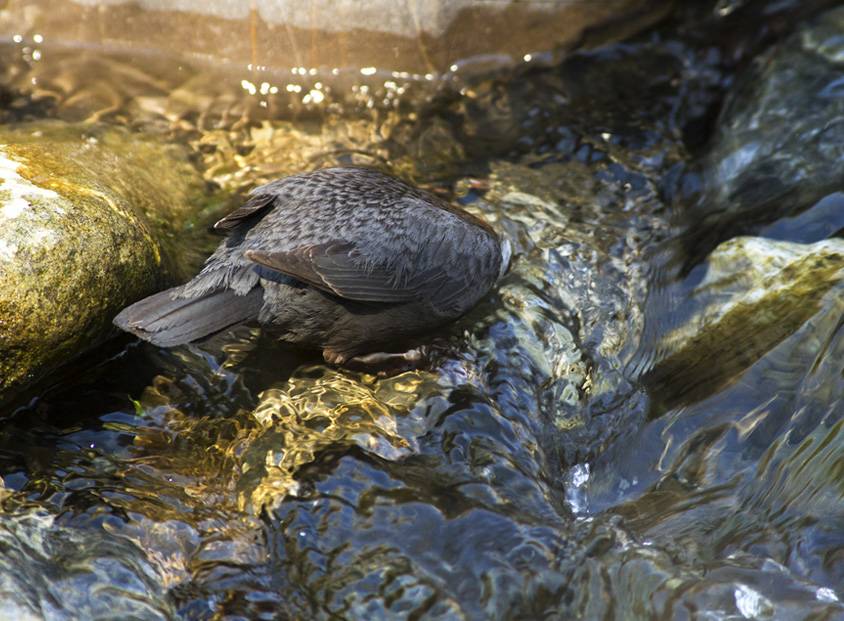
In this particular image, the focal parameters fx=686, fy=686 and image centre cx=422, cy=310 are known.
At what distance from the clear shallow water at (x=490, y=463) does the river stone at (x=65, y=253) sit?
0.33 metres

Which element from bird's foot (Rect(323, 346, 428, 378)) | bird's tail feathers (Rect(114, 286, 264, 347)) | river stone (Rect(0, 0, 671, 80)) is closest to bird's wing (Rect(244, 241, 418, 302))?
bird's tail feathers (Rect(114, 286, 264, 347))

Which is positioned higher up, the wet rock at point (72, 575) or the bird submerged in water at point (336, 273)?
the bird submerged in water at point (336, 273)

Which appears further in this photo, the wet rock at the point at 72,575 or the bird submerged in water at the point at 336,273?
the bird submerged in water at the point at 336,273

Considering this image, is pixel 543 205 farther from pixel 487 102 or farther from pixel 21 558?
pixel 21 558

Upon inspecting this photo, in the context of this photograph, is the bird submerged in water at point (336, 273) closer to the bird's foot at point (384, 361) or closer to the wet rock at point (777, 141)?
the bird's foot at point (384, 361)

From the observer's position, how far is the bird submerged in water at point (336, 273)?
317cm

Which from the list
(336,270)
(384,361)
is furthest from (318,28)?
(384,361)

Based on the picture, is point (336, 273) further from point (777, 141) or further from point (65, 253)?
point (777, 141)

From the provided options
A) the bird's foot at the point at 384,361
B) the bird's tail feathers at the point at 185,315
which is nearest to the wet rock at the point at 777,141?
the bird's foot at the point at 384,361

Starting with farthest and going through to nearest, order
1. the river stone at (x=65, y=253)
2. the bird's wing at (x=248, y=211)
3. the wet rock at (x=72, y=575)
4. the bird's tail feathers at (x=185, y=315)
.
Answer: the bird's wing at (x=248, y=211)
the bird's tail feathers at (x=185, y=315)
the river stone at (x=65, y=253)
the wet rock at (x=72, y=575)

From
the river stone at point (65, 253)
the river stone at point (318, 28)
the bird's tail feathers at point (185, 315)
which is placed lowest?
the bird's tail feathers at point (185, 315)

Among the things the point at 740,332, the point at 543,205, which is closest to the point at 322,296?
the point at 543,205

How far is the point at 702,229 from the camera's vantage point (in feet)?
14.5

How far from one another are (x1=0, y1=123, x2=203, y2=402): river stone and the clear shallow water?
1.07 feet
